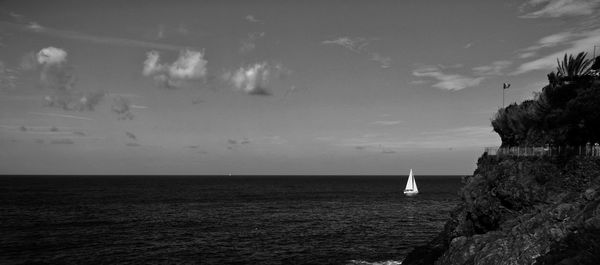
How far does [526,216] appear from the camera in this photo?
32.6 m

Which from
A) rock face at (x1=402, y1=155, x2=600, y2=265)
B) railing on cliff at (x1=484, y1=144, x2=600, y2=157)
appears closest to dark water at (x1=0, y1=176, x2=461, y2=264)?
rock face at (x1=402, y1=155, x2=600, y2=265)

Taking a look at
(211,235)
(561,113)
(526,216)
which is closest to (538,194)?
(526,216)

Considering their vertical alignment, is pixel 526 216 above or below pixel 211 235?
above

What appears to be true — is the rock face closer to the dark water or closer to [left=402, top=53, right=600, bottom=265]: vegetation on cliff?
[left=402, top=53, right=600, bottom=265]: vegetation on cliff

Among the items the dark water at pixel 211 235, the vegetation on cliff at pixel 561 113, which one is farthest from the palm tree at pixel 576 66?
the dark water at pixel 211 235

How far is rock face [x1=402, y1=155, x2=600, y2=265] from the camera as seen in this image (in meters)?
24.4

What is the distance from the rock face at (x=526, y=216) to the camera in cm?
2436

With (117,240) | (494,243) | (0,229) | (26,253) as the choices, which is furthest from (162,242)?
(494,243)

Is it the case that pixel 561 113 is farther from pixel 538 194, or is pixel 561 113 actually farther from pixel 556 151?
pixel 538 194

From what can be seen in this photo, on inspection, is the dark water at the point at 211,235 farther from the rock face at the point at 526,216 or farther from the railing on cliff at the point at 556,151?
the railing on cliff at the point at 556,151

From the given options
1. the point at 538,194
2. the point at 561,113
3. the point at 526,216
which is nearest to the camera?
the point at 526,216

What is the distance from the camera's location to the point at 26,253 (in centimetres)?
5369

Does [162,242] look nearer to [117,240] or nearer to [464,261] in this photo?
[117,240]

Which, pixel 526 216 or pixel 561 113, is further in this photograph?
pixel 561 113
